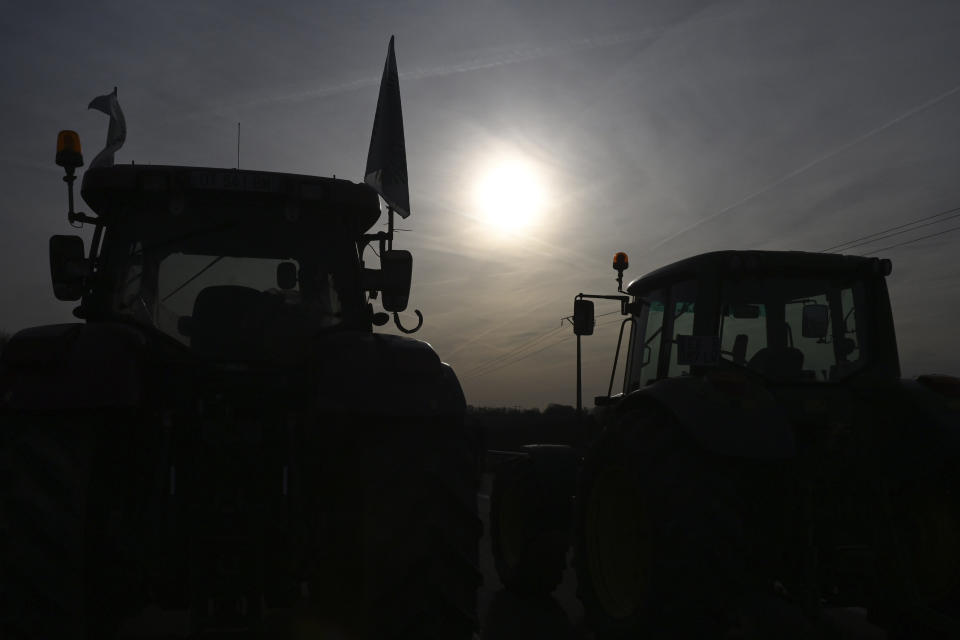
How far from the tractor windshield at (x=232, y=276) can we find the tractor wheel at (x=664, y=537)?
68.6 inches

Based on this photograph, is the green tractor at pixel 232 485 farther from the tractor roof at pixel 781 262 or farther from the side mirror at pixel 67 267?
the tractor roof at pixel 781 262

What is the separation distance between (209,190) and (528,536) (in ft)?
11.9

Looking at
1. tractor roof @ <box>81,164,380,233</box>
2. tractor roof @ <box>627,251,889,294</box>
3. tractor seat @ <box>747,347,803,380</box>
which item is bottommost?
tractor seat @ <box>747,347,803,380</box>

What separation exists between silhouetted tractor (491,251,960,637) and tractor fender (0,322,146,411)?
2.54 m

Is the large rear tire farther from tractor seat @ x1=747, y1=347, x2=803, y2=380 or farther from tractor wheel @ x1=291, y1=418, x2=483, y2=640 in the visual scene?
tractor wheel @ x1=291, y1=418, x2=483, y2=640

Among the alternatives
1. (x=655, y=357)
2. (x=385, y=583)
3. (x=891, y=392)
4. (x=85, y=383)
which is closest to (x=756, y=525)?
(x=891, y=392)

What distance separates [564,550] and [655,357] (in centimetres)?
165

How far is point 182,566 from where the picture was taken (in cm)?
349

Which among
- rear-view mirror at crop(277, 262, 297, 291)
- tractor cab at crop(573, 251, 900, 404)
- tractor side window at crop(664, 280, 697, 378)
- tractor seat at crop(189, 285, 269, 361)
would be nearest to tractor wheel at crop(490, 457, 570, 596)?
tractor side window at crop(664, 280, 697, 378)

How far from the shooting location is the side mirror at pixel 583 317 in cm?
677

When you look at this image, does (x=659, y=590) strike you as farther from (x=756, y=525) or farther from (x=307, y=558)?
(x=307, y=558)

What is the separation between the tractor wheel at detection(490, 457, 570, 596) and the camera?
6.62 metres

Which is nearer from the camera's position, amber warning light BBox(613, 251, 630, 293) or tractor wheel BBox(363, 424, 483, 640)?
tractor wheel BBox(363, 424, 483, 640)

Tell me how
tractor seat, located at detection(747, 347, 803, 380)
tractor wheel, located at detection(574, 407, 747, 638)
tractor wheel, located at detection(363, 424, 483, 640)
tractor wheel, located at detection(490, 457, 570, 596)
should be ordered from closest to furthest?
tractor wheel, located at detection(363, 424, 483, 640), tractor wheel, located at detection(574, 407, 747, 638), tractor seat, located at detection(747, 347, 803, 380), tractor wheel, located at detection(490, 457, 570, 596)
